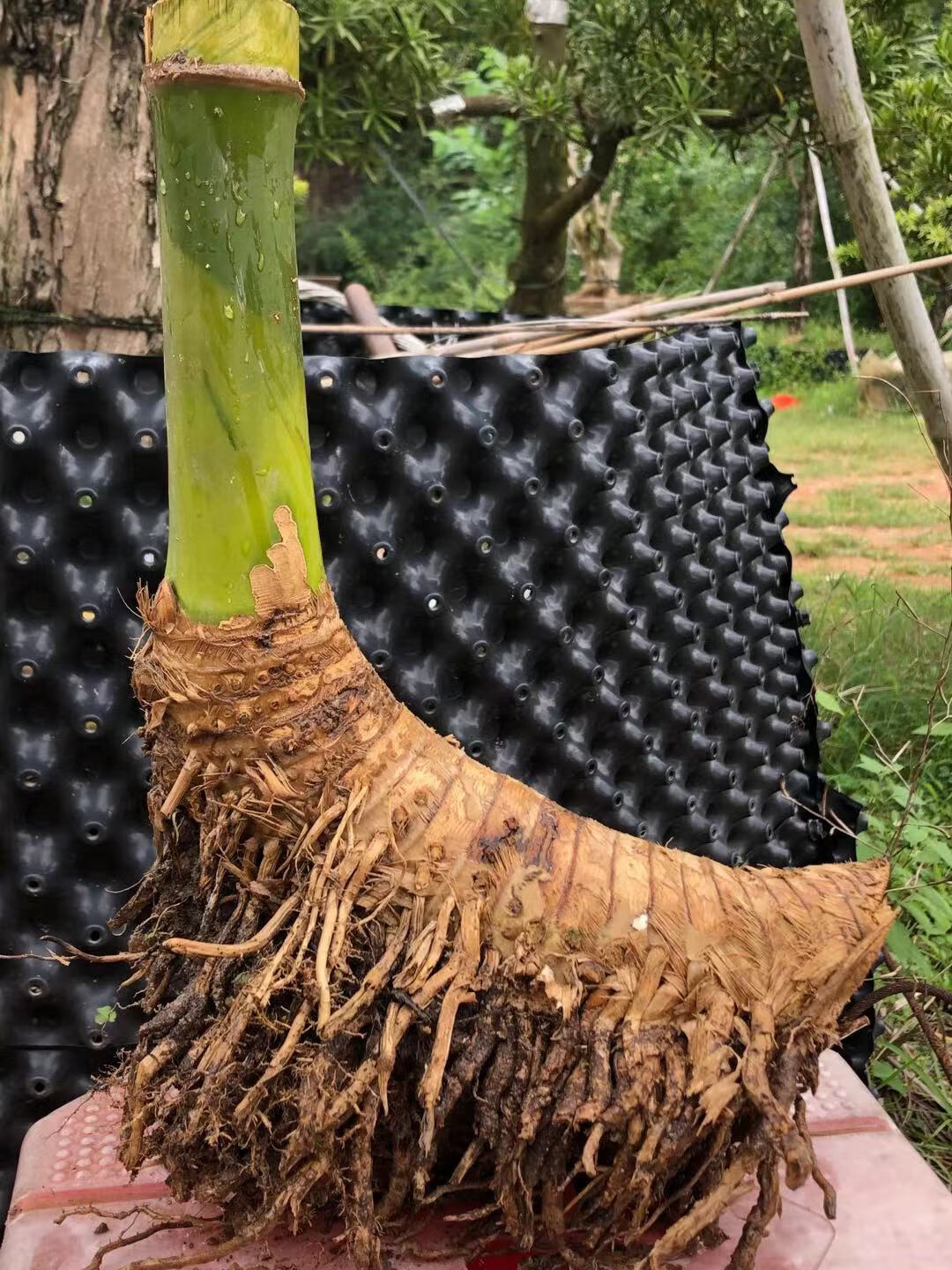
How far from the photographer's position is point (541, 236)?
3762 mm

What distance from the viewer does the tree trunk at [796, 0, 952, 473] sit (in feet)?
5.33

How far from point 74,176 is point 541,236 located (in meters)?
2.72

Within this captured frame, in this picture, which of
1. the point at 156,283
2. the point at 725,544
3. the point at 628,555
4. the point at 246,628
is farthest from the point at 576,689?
the point at 156,283

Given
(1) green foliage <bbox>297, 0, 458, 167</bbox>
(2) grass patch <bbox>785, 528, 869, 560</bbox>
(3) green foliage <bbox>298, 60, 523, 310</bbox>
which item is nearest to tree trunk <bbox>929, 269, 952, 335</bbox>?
(1) green foliage <bbox>297, 0, 458, 167</bbox>

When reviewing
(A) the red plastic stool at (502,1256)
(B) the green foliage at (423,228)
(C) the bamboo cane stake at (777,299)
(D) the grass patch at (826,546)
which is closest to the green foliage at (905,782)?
(A) the red plastic stool at (502,1256)

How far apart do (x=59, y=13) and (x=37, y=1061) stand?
1.08 metres

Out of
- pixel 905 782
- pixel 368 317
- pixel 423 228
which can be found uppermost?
pixel 423 228

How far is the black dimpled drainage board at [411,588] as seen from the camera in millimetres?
1045

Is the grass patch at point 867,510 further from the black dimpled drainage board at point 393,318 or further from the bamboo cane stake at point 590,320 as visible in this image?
the bamboo cane stake at point 590,320

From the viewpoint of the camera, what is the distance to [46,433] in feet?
3.38

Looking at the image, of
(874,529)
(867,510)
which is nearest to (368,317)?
(874,529)

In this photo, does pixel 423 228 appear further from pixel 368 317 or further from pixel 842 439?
pixel 368 317

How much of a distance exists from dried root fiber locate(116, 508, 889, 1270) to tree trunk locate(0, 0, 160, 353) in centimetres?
59

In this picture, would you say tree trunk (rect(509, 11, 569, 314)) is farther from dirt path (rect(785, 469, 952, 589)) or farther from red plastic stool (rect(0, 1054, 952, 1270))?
red plastic stool (rect(0, 1054, 952, 1270))
